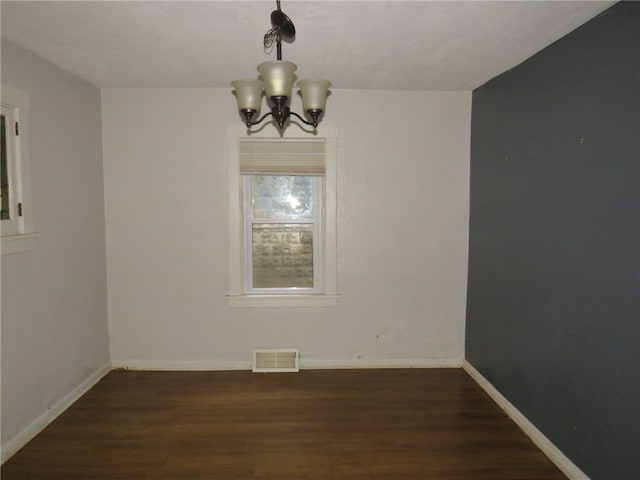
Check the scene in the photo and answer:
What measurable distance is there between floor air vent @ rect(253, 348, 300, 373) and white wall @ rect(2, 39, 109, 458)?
1282 mm

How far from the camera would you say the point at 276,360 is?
3520 millimetres

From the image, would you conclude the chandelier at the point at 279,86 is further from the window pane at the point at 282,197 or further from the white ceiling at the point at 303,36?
the window pane at the point at 282,197

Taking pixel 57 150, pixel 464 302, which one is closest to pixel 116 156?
pixel 57 150

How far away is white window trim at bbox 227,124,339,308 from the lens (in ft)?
11.1

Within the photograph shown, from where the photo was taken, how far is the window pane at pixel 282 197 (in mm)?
3572

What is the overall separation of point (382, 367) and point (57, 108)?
3207 millimetres

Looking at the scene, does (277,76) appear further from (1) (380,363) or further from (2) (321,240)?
(1) (380,363)

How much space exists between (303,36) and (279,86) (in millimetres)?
678

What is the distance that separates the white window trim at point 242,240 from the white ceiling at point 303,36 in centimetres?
53

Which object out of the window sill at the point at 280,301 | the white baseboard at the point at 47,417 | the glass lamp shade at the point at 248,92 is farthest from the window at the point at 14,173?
the window sill at the point at 280,301

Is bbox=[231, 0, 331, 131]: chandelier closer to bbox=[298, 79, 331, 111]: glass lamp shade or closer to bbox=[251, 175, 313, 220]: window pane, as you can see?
bbox=[298, 79, 331, 111]: glass lamp shade

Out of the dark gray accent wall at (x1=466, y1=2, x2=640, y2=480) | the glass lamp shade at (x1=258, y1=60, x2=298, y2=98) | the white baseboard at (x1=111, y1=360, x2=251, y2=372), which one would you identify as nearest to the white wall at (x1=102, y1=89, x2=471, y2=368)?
the white baseboard at (x1=111, y1=360, x2=251, y2=372)

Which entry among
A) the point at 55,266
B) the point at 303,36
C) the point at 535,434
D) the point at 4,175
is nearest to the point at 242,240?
the point at 55,266

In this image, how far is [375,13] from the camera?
2.01m
